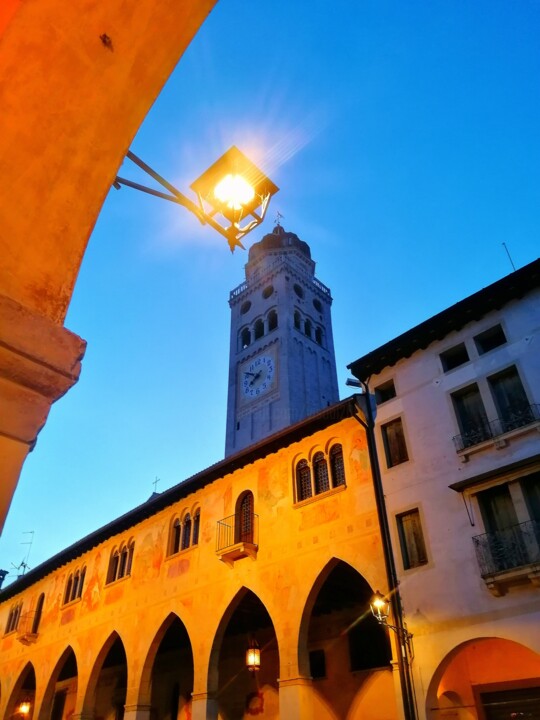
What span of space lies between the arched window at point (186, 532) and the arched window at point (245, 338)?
30958mm

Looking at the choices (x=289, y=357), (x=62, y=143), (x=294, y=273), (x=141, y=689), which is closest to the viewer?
(x=62, y=143)

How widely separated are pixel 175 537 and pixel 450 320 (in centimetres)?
1267

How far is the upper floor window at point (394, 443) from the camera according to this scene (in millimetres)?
14453

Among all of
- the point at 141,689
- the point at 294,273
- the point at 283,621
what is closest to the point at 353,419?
the point at 283,621

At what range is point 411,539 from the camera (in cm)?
1317

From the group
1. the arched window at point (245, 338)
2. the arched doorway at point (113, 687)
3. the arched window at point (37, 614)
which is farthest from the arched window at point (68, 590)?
the arched window at point (245, 338)

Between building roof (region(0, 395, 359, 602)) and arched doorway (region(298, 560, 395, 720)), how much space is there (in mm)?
4064

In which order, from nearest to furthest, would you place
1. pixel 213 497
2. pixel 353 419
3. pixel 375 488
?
pixel 375 488 → pixel 353 419 → pixel 213 497

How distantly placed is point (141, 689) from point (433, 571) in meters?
11.4

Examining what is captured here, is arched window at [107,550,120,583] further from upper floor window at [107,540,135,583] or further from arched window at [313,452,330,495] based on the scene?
arched window at [313,452,330,495]

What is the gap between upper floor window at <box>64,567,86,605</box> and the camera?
24000mm

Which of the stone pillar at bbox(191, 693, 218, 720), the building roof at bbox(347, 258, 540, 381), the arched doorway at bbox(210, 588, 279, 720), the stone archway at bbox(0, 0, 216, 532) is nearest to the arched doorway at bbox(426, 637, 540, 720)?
the arched doorway at bbox(210, 588, 279, 720)

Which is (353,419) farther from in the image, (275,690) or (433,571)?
(275,690)

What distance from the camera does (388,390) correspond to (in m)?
15.9
